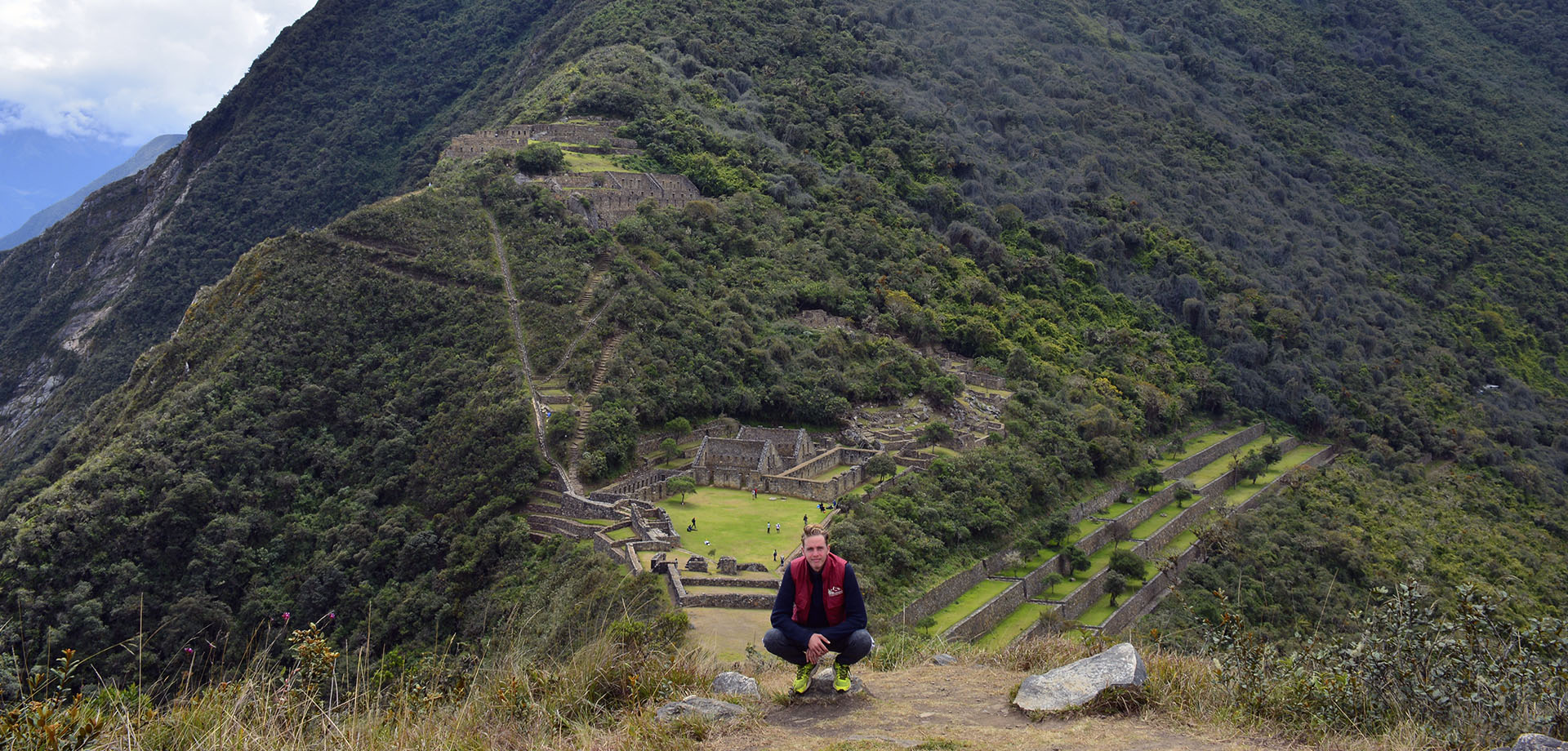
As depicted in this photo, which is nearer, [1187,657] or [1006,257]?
[1187,657]

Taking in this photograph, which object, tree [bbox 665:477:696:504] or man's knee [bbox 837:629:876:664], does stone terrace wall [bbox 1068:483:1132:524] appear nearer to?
tree [bbox 665:477:696:504]

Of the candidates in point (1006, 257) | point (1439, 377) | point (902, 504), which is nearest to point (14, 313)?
point (1006, 257)

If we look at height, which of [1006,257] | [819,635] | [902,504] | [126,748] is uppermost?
[126,748]

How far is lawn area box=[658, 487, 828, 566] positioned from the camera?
2452 centimetres

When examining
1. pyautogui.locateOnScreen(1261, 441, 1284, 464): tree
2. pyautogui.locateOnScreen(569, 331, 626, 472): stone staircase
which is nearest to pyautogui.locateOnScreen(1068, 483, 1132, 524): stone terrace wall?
pyautogui.locateOnScreen(1261, 441, 1284, 464): tree

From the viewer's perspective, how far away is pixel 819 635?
25.2 feet

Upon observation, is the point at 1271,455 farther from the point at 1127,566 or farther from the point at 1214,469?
the point at 1127,566

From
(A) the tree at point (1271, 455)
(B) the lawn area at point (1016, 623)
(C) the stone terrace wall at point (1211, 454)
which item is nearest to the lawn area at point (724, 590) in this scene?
(B) the lawn area at point (1016, 623)

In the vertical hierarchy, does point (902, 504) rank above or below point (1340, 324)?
above

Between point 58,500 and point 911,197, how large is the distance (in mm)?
44229

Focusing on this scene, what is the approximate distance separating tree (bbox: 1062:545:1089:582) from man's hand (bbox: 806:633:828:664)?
2579cm

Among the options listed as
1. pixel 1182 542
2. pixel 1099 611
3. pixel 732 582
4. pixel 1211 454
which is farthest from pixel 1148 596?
pixel 1211 454

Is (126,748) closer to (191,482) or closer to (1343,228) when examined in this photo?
(191,482)

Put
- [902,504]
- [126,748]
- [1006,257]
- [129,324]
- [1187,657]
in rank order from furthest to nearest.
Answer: [129,324] < [1006,257] < [902,504] < [1187,657] < [126,748]
